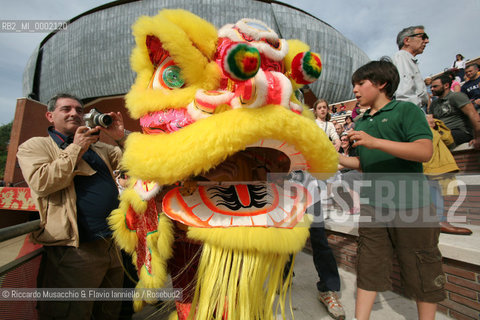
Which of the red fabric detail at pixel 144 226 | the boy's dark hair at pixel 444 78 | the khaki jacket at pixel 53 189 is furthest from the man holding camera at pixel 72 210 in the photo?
the boy's dark hair at pixel 444 78

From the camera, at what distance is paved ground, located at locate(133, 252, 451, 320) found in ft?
5.95

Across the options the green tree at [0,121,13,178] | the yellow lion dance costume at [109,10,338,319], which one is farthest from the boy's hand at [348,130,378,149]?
the green tree at [0,121,13,178]

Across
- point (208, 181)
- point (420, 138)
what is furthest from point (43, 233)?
point (420, 138)

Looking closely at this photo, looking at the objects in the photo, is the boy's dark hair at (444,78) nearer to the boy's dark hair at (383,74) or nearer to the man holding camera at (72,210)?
the boy's dark hair at (383,74)

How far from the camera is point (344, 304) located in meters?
2.00

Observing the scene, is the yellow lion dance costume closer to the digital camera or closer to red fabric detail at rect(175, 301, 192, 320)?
red fabric detail at rect(175, 301, 192, 320)

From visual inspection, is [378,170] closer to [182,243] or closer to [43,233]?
[182,243]

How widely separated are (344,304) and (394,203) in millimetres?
1187

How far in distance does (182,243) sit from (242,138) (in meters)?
0.70

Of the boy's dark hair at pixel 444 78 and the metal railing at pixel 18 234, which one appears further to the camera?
the boy's dark hair at pixel 444 78

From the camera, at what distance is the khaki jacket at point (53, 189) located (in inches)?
55.2

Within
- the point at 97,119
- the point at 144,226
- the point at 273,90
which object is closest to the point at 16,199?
the point at 97,119

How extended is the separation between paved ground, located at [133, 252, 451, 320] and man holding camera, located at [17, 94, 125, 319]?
49 cm

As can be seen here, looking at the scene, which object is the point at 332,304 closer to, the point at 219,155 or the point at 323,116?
the point at 219,155
